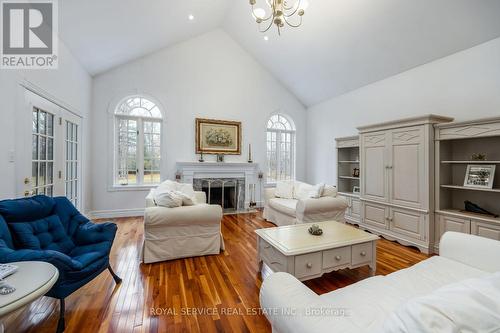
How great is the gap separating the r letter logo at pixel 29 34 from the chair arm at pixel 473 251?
4.28 meters

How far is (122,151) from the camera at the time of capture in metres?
4.83

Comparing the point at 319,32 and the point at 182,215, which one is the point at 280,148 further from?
the point at 182,215

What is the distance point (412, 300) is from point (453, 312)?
0.40 feet

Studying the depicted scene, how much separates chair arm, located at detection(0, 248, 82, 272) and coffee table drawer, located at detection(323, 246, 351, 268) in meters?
2.09

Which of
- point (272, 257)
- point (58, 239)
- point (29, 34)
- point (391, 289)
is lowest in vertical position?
point (272, 257)

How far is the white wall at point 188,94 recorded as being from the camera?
4641mm

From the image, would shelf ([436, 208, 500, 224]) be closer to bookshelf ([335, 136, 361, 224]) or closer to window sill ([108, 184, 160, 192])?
bookshelf ([335, 136, 361, 224])

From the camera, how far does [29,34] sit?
247cm

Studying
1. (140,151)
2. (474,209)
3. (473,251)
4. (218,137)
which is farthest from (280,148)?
(473,251)

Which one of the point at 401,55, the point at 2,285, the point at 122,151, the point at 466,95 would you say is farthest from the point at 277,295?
the point at 122,151

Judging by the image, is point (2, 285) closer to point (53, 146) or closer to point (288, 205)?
point (53, 146)

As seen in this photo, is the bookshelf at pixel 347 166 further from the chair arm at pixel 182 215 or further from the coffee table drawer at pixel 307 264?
the chair arm at pixel 182 215

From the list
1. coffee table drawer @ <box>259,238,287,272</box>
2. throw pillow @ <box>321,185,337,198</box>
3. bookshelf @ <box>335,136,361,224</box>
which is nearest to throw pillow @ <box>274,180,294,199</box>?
throw pillow @ <box>321,185,337,198</box>

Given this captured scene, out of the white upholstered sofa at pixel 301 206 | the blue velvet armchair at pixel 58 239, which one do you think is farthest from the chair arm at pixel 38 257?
the white upholstered sofa at pixel 301 206
